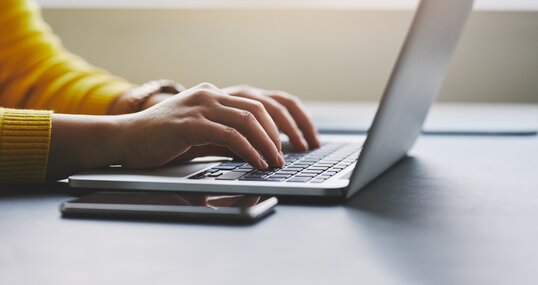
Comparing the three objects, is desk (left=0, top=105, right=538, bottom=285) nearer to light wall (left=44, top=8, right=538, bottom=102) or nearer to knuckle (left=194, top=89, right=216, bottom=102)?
knuckle (left=194, top=89, right=216, bottom=102)

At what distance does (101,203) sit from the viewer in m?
0.54

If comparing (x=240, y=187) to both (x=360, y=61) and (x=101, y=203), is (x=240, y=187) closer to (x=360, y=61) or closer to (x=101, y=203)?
(x=101, y=203)

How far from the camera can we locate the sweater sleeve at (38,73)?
1206 mm

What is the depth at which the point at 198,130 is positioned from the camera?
639 mm

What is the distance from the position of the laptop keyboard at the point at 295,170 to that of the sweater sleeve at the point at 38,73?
494 mm

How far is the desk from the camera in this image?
38 centimetres

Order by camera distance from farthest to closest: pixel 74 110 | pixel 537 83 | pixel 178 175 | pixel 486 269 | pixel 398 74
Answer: pixel 537 83 < pixel 74 110 < pixel 178 175 < pixel 398 74 < pixel 486 269

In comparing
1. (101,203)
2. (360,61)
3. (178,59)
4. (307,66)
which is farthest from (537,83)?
(101,203)

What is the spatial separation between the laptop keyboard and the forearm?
9 cm

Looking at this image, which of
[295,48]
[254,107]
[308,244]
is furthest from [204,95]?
[295,48]

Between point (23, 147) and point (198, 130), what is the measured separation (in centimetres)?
17

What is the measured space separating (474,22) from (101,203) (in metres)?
1.50

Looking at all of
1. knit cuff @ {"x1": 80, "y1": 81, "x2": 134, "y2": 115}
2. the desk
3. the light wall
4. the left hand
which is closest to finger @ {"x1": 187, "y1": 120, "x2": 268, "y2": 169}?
the desk

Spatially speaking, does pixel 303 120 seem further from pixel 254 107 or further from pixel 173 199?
pixel 173 199
